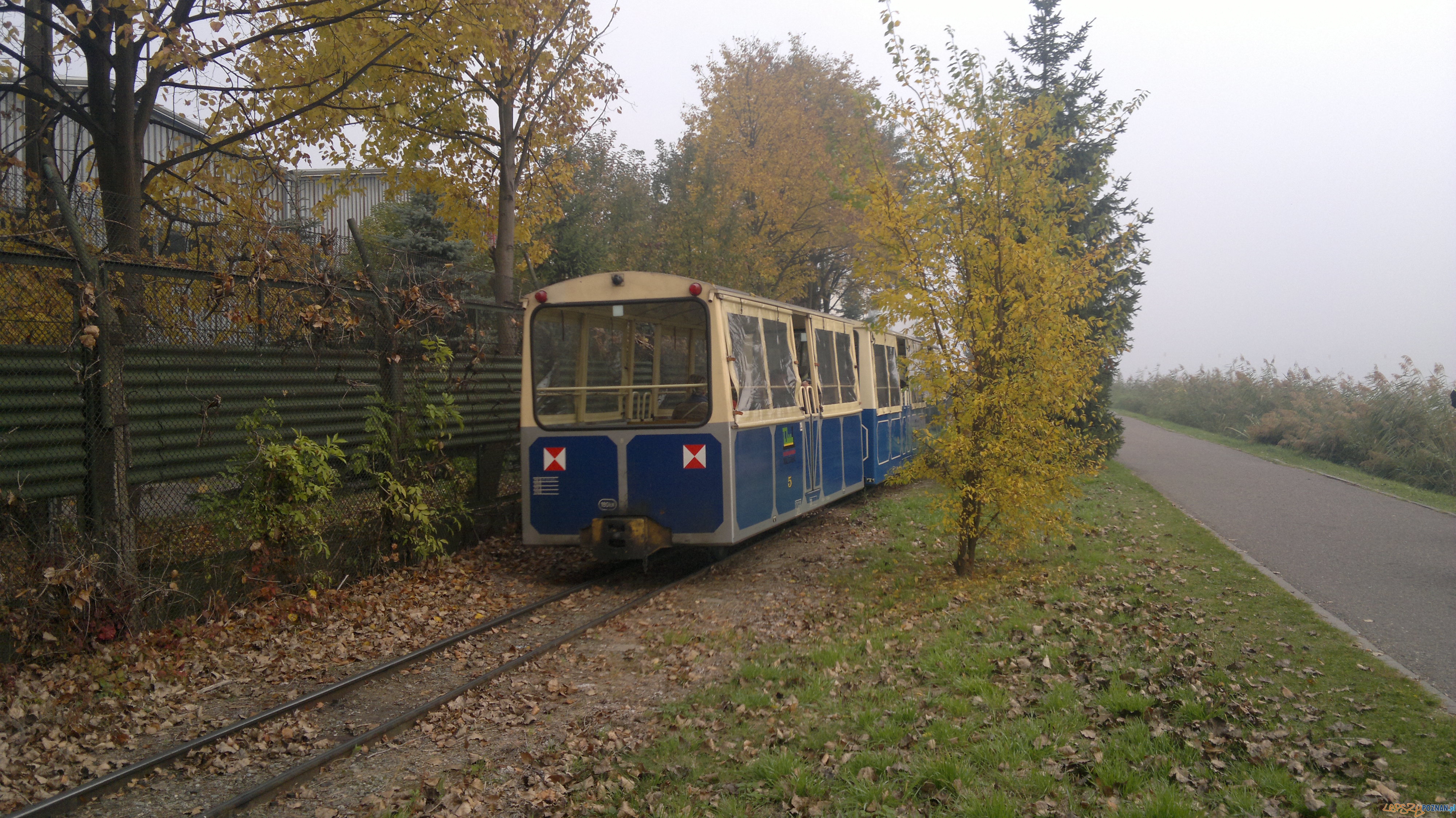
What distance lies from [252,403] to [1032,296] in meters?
6.85

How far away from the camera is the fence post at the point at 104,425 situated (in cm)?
618

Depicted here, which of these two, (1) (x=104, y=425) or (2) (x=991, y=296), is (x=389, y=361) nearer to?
(1) (x=104, y=425)

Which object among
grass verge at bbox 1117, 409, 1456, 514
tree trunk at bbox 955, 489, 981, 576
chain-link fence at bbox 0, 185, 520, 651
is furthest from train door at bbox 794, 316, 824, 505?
grass verge at bbox 1117, 409, 1456, 514

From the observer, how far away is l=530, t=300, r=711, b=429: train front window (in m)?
8.72

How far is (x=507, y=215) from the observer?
40.0 feet

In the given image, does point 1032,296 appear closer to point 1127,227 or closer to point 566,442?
point 1127,227

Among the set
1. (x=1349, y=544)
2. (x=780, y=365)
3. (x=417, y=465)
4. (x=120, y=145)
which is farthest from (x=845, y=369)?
(x=120, y=145)

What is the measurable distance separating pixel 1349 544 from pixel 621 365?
8.26 meters

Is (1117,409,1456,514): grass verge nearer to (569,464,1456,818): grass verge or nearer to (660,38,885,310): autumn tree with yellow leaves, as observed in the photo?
(569,464,1456,818): grass verge

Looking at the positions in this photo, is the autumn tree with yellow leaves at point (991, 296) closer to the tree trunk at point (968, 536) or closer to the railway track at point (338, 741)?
the tree trunk at point (968, 536)

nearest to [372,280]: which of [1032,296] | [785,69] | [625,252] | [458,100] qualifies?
[458,100]

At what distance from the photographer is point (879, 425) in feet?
45.5

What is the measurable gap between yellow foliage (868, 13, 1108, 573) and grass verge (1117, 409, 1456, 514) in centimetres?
781

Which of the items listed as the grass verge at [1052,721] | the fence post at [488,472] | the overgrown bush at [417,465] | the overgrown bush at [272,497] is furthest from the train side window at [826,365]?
the overgrown bush at [272,497]
